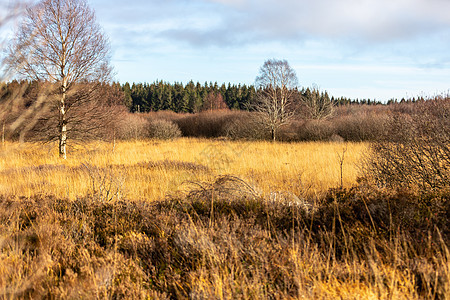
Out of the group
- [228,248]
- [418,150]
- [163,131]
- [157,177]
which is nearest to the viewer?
[228,248]

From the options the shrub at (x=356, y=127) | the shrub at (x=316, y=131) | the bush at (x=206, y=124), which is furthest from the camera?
the bush at (x=206, y=124)

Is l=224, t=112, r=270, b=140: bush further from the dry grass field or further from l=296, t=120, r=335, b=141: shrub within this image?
the dry grass field

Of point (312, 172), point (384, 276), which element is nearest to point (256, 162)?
point (312, 172)

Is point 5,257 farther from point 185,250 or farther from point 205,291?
point 205,291

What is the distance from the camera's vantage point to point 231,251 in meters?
3.14

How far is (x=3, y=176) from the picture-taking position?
27.9ft

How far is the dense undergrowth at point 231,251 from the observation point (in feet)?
8.57

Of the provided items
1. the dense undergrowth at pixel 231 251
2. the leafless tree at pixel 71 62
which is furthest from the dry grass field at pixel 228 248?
the leafless tree at pixel 71 62

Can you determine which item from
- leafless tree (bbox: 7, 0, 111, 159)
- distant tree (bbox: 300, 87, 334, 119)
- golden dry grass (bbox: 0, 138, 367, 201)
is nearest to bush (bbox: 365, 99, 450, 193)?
golden dry grass (bbox: 0, 138, 367, 201)

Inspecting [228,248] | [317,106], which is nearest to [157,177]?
[228,248]

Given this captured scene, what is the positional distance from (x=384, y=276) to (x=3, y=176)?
379 inches

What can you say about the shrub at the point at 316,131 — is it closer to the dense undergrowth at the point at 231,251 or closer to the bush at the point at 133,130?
the bush at the point at 133,130

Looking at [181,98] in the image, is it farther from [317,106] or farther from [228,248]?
[228,248]

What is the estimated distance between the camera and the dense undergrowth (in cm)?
261
